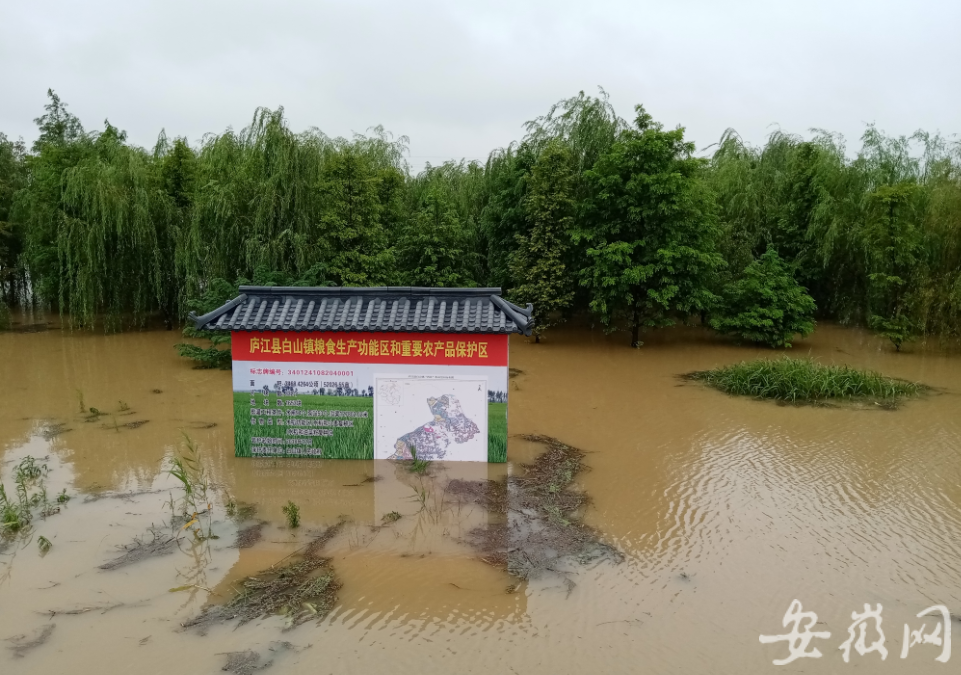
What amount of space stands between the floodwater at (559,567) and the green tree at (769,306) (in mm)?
4329

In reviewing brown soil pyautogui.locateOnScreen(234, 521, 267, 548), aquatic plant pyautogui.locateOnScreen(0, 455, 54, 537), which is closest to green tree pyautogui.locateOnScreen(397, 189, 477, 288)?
aquatic plant pyautogui.locateOnScreen(0, 455, 54, 537)

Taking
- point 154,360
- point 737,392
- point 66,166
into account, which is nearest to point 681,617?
point 737,392

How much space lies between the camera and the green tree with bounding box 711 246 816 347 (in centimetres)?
1482

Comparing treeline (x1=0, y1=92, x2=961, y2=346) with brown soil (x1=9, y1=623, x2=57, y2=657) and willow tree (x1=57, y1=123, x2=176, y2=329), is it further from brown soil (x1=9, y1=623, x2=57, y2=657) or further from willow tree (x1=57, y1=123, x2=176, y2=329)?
brown soil (x1=9, y1=623, x2=57, y2=657)

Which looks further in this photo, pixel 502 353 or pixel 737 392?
pixel 737 392

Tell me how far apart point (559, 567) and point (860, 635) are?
2.17 m

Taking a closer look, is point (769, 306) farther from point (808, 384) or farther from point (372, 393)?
point (372, 393)

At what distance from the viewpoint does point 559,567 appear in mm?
5520

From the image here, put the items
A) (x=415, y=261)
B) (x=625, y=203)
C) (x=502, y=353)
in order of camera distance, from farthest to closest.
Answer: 1. (x=415, y=261)
2. (x=625, y=203)
3. (x=502, y=353)

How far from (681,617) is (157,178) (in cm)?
1574

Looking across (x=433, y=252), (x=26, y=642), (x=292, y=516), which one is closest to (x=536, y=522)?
(x=292, y=516)

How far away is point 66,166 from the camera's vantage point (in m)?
16.6

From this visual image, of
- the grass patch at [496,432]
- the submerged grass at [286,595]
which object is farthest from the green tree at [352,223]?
the submerged grass at [286,595]

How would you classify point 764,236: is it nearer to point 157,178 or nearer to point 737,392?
point 737,392
